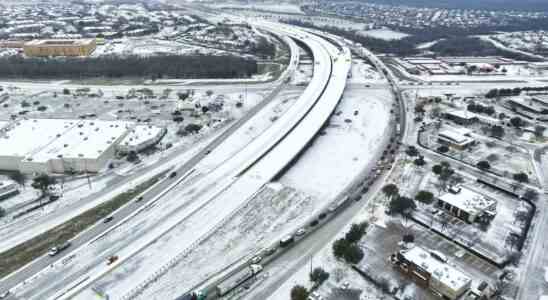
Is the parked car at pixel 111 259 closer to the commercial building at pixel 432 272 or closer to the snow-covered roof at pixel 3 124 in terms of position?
the commercial building at pixel 432 272

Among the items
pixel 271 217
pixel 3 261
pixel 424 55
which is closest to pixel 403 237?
pixel 271 217

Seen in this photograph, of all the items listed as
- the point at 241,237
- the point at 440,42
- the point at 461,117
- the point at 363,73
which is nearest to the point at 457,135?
the point at 461,117

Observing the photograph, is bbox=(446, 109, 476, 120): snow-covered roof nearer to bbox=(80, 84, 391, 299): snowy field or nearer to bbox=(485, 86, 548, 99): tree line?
bbox=(80, 84, 391, 299): snowy field

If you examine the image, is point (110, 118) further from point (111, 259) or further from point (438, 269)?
point (438, 269)

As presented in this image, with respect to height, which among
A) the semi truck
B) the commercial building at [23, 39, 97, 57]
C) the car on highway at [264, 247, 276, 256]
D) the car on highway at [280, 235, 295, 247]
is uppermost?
the commercial building at [23, 39, 97, 57]

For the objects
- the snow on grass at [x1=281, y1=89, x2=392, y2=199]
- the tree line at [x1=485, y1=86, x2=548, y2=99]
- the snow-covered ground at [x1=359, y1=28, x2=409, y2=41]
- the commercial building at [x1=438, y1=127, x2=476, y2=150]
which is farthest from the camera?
the snow-covered ground at [x1=359, y1=28, x2=409, y2=41]

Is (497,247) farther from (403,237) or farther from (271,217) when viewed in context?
(271,217)

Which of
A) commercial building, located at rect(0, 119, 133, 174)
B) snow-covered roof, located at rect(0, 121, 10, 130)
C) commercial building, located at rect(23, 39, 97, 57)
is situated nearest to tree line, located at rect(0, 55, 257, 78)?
commercial building, located at rect(23, 39, 97, 57)
